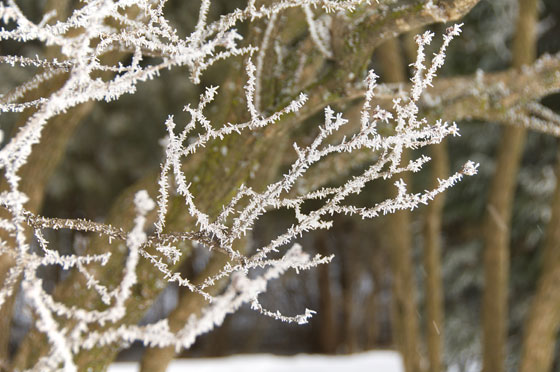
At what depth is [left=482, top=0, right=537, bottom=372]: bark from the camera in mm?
3705

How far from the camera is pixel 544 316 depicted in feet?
10.6

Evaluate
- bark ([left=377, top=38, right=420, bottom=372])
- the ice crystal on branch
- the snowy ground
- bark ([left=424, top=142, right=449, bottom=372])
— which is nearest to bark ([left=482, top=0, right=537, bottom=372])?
bark ([left=424, top=142, right=449, bottom=372])

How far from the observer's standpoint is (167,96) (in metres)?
6.28

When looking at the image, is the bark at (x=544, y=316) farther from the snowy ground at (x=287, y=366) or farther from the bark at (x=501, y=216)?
the snowy ground at (x=287, y=366)

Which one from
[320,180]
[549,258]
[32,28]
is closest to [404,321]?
[549,258]

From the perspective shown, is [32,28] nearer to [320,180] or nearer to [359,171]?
[320,180]

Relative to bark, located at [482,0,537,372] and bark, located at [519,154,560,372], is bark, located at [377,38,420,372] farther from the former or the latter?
bark, located at [519,154,560,372]

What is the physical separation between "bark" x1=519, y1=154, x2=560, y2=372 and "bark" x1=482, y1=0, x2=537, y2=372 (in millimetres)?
396

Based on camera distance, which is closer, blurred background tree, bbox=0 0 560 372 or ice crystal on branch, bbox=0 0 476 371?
ice crystal on branch, bbox=0 0 476 371

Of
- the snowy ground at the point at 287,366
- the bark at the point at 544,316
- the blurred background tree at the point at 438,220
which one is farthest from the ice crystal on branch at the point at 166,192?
the snowy ground at the point at 287,366

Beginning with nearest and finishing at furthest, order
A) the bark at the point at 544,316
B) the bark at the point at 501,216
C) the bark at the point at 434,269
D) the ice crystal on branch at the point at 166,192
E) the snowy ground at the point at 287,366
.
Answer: the ice crystal on branch at the point at 166,192 < the bark at the point at 544,316 < the bark at the point at 501,216 < the bark at the point at 434,269 < the snowy ground at the point at 287,366

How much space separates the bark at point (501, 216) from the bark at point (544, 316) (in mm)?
396

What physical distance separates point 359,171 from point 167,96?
228cm

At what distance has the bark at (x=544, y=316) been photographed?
10.5 ft
